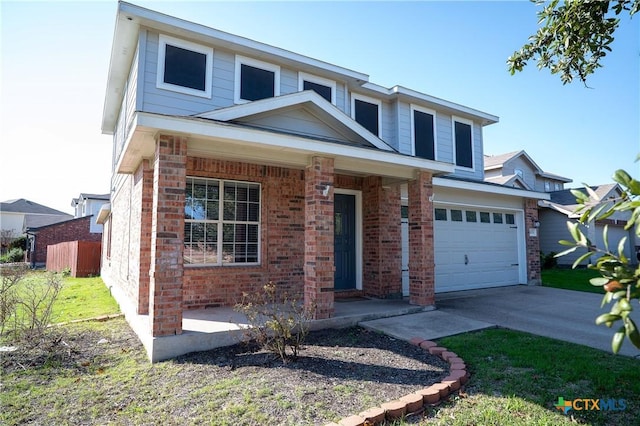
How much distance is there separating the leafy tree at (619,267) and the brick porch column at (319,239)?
4754 mm

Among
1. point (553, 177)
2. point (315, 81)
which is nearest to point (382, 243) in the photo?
point (315, 81)

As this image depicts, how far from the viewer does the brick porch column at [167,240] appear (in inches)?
198

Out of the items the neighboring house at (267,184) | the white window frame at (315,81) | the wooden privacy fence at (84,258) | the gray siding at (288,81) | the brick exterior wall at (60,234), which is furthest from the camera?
the brick exterior wall at (60,234)

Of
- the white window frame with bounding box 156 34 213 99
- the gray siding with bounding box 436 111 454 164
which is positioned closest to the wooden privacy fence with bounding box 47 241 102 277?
the white window frame with bounding box 156 34 213 99

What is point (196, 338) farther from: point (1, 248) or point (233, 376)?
point (1, 248)

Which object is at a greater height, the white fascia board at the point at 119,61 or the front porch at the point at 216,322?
the white fascia board at the point at 119,61

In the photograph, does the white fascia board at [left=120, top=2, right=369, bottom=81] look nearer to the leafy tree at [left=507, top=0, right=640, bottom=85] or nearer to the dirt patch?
the leafy tree at [left=507, top=0, right=640, bottom=85]

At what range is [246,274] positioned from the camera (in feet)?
25.2

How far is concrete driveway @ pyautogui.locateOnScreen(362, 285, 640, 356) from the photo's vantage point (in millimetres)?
5930

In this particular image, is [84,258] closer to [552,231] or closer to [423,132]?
[423,132]

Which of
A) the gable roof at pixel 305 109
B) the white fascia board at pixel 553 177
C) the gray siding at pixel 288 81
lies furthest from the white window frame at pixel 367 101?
the white fascia board at pixel 553 177

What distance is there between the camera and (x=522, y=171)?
2481 centimetres

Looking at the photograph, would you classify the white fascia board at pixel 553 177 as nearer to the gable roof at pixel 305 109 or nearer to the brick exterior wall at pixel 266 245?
the gable roof at pixel 305 109

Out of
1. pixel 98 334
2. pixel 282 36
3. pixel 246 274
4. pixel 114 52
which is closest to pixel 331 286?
pixel 246 274
